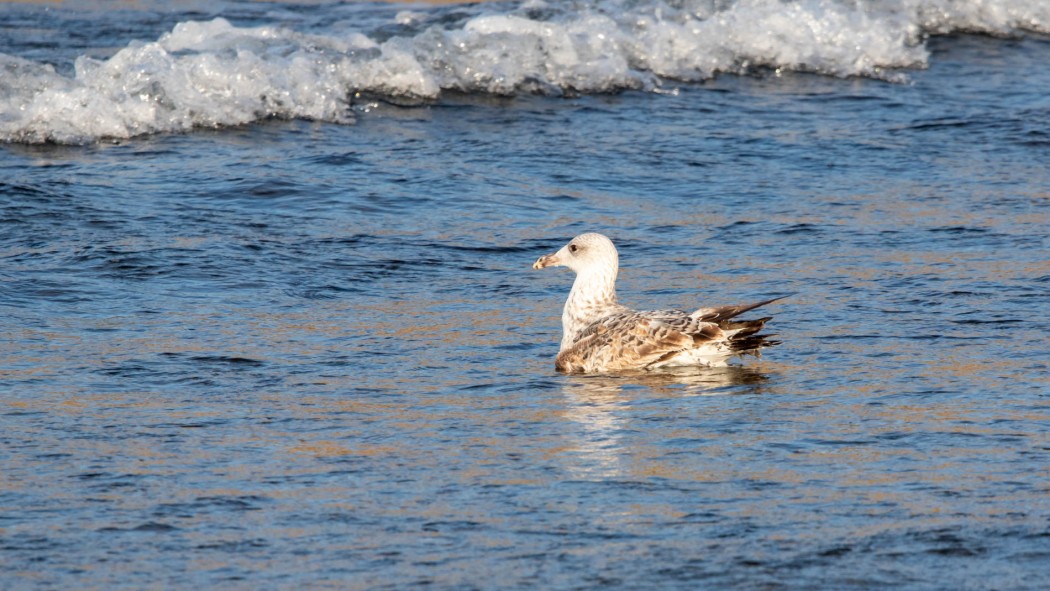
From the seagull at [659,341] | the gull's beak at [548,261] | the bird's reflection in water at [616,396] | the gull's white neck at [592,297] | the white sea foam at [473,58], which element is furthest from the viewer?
the white sea foam at [473,58]

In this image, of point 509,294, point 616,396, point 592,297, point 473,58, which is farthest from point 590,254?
point 473,58

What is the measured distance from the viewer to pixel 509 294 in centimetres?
1033

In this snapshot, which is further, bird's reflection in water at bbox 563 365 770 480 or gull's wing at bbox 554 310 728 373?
gull's wing at bbox 554 310 728 373

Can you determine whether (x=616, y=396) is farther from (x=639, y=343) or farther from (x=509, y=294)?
(x=509, y=294)

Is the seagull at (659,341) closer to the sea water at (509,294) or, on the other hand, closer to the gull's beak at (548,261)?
the sea water at (509,294)

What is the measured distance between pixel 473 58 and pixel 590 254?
7.42 metres

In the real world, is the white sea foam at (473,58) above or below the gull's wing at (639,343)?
above

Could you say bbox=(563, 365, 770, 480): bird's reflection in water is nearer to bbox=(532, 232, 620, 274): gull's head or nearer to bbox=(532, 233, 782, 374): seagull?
bbox=(532, 233, 782, 374): seagull

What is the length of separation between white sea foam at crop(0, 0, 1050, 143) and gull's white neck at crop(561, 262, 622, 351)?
5.74 m

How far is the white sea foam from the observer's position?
1451 cm

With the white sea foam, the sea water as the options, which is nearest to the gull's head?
the sea water

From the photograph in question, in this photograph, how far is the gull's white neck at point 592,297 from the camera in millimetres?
9414

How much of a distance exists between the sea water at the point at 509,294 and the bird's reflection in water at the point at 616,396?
3 centimetres

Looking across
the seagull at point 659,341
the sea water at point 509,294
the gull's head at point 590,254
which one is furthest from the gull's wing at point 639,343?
the gull's head at point 590,254
